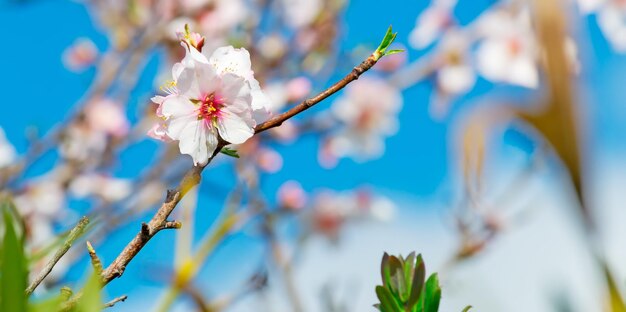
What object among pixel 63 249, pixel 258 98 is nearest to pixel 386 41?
pixel 258 98

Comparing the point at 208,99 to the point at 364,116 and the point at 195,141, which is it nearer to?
the point at 195,141

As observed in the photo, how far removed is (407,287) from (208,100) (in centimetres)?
25

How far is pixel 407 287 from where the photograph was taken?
337mm

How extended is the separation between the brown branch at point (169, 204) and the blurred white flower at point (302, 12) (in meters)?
2.62

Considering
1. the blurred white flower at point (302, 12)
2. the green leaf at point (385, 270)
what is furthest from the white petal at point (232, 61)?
the blurred white flower at point (302, 12)

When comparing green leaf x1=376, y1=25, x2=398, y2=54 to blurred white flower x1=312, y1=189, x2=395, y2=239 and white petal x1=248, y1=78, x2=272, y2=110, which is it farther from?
blurred white flower x1=312, y1=189, x2=395, y2=239

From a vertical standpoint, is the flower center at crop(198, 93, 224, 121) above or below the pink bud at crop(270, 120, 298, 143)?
below

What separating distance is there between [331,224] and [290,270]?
80.4 inches

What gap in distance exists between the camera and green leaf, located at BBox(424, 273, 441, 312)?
1.06 feet

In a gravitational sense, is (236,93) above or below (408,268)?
above

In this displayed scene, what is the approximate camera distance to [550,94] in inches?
11.5

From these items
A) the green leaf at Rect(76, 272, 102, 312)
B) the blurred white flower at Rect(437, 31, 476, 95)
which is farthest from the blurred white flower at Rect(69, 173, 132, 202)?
the green leaf at Rect(76, 272, 102, 312)

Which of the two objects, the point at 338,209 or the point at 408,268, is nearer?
the point at 408,268

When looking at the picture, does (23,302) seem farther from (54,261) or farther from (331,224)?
(331,224)
